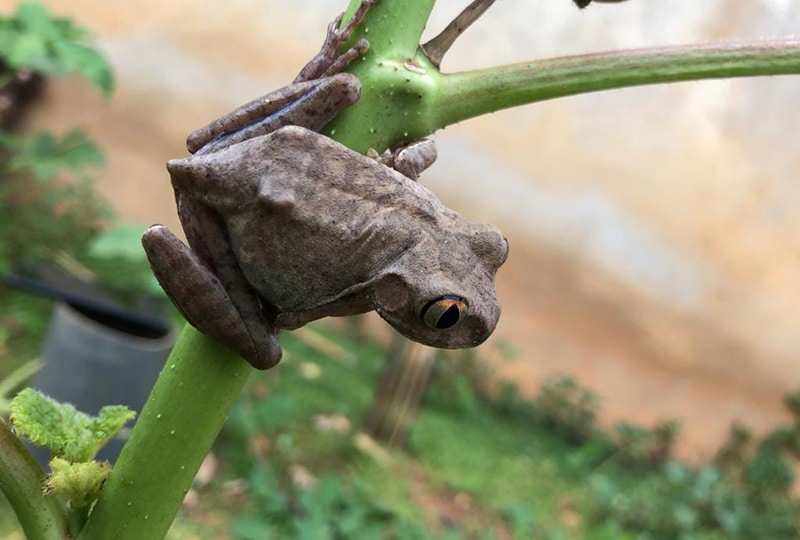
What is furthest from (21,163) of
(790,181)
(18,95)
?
(790,181)

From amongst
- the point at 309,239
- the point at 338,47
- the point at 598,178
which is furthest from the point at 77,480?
the point at 598,178

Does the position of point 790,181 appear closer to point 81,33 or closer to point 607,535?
point 607,535

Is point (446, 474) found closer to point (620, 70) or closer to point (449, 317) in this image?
point (449, 317)

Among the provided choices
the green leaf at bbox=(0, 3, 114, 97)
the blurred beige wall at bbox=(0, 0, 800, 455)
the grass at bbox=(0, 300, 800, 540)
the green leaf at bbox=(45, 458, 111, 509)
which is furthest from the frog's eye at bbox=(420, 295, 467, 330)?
the blurred beige wall at bbox=(0, 0, 800, 455)

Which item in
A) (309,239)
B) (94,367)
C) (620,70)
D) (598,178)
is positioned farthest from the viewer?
(598,178)

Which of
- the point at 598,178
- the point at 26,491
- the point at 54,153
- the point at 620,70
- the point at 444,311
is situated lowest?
the point at 26,491

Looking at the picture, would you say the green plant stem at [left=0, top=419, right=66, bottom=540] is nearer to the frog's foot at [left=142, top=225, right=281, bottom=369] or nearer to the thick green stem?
the frog's foot at [left=142, top=225, right=281, bottom=369]
